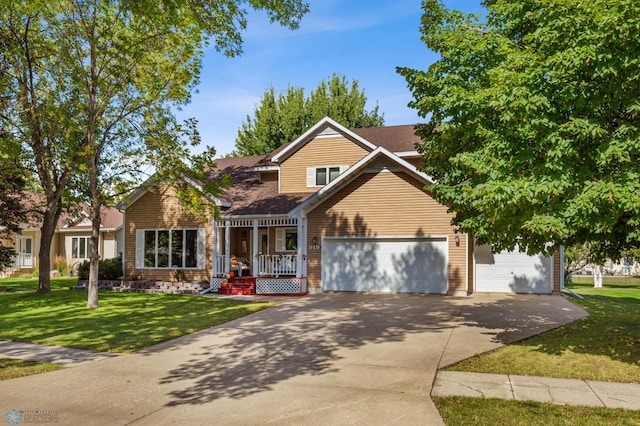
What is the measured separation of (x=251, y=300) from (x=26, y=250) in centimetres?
2436

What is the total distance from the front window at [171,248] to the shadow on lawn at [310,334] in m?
7.44

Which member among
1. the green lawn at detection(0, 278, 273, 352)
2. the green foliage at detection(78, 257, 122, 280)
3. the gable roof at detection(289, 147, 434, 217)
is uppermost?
the gable roof at detection(289, 147, 434, 217)

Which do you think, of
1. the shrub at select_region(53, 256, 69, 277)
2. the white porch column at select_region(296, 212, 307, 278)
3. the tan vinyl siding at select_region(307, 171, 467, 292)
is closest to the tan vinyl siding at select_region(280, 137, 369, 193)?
the tan vinyl siding at select_region(307, 171, 467, 292)

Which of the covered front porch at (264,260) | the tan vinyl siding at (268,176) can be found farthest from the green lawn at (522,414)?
the tan vinyl siding at (268,176)

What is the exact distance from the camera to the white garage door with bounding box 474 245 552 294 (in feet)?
59.2

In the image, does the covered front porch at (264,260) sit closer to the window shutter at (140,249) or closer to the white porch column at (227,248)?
the white porch column at (227,248)

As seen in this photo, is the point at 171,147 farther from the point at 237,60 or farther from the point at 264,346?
the point at 264,346

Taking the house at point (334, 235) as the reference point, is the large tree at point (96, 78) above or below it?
above

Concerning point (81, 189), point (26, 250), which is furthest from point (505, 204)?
point (26, 250)

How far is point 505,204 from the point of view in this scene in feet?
23.8

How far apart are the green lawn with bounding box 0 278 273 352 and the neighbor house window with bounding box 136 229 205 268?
2763 millimetres

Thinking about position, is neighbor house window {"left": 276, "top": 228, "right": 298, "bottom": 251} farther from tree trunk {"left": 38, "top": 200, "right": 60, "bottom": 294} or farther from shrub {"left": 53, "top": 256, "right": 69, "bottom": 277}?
shrub {"left": 53, "top": 256, "right": 69, "bottom": 277}

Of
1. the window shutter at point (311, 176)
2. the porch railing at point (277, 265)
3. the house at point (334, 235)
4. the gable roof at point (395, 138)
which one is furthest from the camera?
the window shutter at point (311, 176)

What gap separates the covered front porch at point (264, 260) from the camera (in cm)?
1909
